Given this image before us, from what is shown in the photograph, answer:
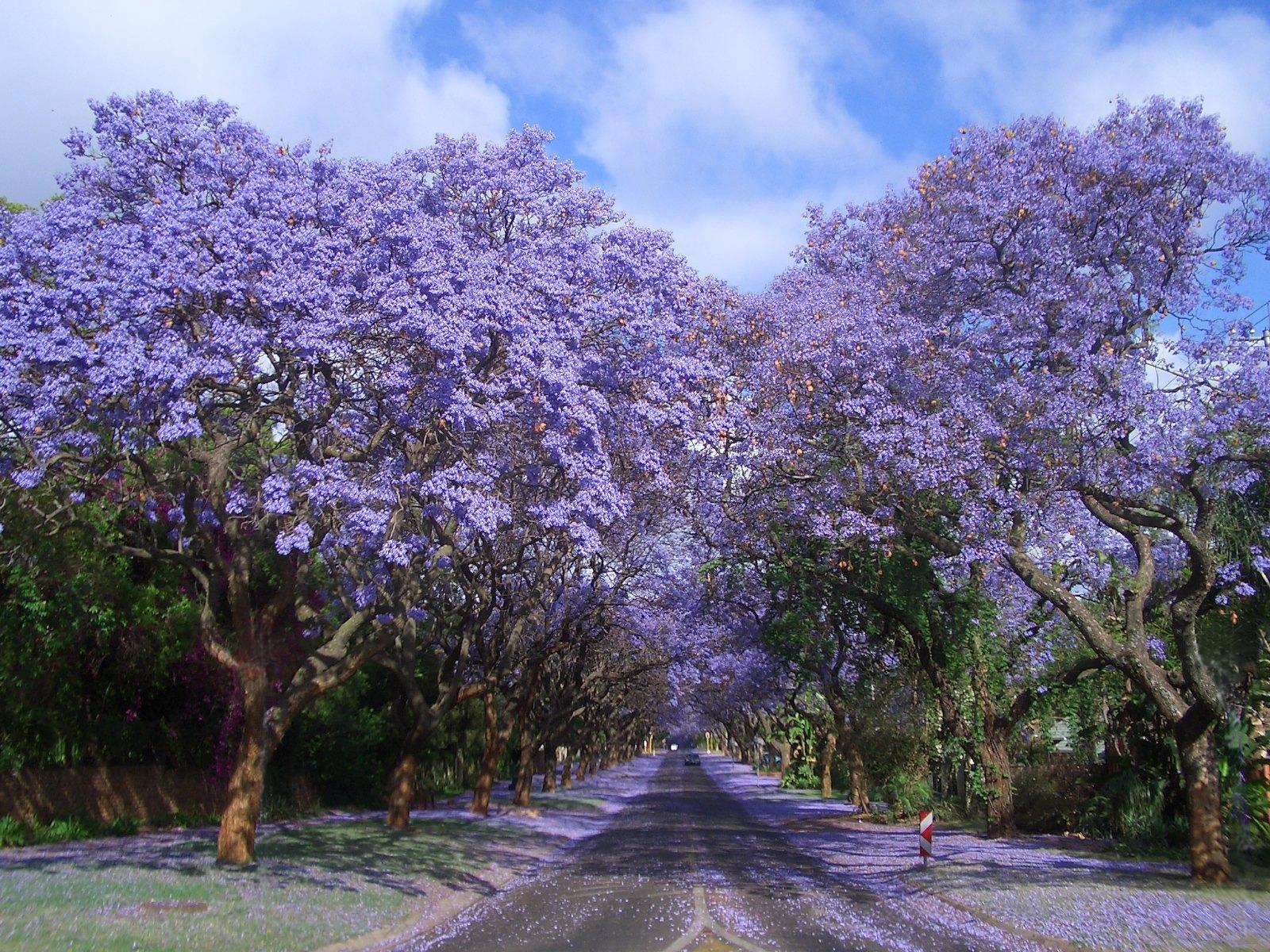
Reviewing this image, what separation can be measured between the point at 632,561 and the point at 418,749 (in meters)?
8.29

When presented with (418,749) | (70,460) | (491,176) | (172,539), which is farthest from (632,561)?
(70,460)

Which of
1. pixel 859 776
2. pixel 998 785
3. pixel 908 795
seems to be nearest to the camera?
pixel 998 785

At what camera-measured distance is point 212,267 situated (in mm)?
13086

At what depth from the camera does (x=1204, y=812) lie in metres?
15.4

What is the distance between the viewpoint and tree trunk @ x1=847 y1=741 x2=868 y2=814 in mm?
34875

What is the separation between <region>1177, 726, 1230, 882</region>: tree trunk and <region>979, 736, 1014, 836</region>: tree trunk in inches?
377

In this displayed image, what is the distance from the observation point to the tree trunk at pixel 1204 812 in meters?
15.2

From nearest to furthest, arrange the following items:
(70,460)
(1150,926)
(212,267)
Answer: (1150,926) → (212,267) → (70,460)

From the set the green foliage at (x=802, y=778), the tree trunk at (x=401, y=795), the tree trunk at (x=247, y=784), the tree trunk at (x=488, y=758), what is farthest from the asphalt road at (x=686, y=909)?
the green foliage at (x=802, y=778)

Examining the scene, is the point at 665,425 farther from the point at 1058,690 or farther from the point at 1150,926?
the point at 1058,690

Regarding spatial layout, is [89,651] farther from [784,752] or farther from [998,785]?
[784,752]

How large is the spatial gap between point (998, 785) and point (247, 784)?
17.2 m

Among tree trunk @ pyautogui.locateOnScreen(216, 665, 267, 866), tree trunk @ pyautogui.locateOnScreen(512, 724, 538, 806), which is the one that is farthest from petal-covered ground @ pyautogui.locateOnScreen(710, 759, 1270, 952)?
tree trunk @ pyautogui.locateOnScreen(512, 724, 538, 806)

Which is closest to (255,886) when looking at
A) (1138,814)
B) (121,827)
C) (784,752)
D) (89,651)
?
(121,827)
